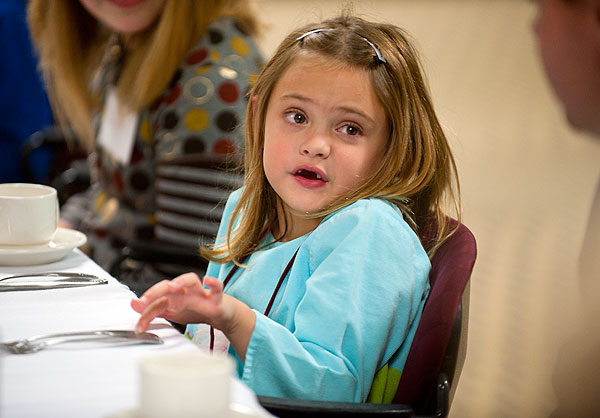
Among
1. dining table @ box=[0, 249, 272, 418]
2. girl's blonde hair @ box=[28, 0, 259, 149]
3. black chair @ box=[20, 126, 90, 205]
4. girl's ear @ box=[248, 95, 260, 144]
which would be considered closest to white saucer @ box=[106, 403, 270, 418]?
dining table @ box=[0, 249, 272, 418]

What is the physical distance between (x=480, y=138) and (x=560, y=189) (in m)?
1.37

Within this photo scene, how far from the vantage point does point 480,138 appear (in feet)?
19.4

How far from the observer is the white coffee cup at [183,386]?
1.95ft

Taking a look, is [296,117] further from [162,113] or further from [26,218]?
[162,113]

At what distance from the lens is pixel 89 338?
0.90 m

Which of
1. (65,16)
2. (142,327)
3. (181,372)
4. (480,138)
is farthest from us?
(480,138)

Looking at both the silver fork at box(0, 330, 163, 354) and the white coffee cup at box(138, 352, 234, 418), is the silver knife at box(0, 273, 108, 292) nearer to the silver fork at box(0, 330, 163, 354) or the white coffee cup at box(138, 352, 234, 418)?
the silver fork at box(0, 330, 163, 354)

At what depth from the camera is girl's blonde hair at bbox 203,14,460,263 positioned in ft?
3.93

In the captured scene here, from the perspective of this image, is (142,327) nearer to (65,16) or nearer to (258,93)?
(258,93)

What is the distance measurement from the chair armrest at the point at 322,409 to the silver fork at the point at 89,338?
156mm

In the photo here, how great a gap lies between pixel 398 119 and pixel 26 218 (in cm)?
64

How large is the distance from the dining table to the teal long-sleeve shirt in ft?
0.53

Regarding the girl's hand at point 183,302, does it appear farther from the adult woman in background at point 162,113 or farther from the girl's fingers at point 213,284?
the adult woman in background at point 162,113

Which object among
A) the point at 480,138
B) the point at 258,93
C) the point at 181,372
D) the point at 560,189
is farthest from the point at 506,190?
the point at 181,372
